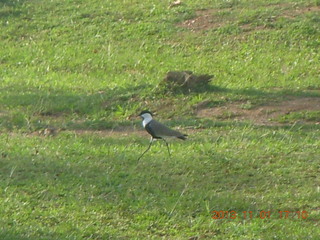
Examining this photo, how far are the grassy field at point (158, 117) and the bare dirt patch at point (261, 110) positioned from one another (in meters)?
0.02

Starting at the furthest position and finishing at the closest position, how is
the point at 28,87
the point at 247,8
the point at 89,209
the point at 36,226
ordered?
the point at 247,8 → the point at 28,87 → the point at 89,209 → the point at 36,226

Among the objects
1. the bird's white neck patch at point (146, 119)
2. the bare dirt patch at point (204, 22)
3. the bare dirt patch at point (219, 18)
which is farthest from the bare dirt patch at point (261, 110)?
the bare dirt patch at point (204, 22)

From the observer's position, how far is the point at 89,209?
6688 mm

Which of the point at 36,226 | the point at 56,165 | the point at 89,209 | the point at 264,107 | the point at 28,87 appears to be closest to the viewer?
the point at 36,226

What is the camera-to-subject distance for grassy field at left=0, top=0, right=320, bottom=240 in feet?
21.7

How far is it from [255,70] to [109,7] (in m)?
3.77

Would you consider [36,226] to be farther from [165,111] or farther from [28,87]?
[28,87]

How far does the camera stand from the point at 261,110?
391 inches

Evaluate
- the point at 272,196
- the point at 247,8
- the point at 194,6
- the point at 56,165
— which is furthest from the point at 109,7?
the point at 272,196
